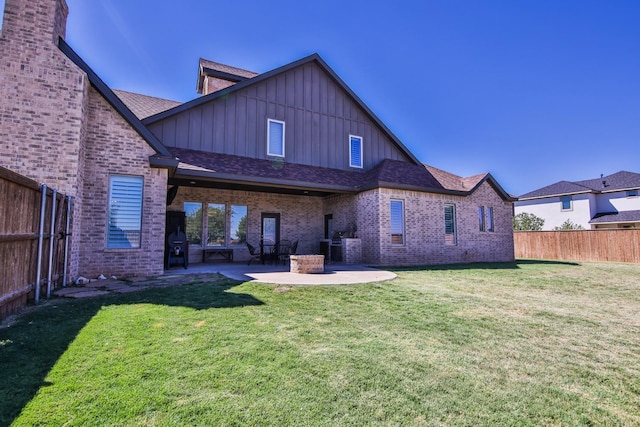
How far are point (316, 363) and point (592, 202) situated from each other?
3432cm

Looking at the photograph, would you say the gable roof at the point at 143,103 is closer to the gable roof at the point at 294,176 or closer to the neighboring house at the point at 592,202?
the gable roof at the point at 294,176

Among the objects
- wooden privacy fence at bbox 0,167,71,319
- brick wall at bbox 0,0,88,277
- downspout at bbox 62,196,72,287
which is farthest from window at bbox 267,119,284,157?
wooden privacy fence at bbox 0,167,71,319

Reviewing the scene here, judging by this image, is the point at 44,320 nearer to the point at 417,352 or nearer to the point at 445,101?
the point at 417,352

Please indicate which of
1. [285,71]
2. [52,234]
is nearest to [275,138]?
[285,71]

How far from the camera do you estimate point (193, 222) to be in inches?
484

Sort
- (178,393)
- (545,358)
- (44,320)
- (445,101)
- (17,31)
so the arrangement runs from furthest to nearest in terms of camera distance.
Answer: (445,101)
(17,31)
(44,320)
(545,358)
(178,393)

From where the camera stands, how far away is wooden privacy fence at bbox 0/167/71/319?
387 centimetres

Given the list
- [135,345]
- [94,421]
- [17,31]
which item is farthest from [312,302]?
[17,31]

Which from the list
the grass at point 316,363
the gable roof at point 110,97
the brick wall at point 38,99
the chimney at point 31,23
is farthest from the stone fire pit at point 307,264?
the chimney at point 31,23

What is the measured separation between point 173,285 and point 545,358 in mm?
6192

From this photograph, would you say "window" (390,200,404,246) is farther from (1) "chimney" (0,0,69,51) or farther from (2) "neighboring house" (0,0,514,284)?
(1) "chimney" (0,0,69,51)

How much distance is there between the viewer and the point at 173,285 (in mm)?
6348

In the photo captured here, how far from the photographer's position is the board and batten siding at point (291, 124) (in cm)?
1102

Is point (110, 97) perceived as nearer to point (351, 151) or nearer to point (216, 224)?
point (216, 224)
